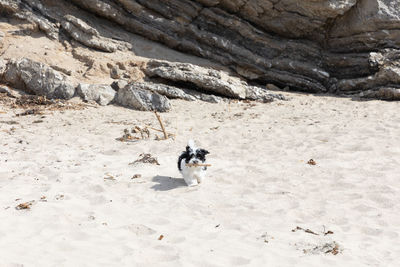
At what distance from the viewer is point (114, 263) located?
3396 millimetres

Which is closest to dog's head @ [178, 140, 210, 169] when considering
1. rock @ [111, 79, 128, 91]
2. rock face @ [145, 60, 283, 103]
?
rock face @ [145, 60, 283, 103]

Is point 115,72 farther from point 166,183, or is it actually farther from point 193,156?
point 193,156

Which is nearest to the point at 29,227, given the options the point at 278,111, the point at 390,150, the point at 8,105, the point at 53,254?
the point at 53,254

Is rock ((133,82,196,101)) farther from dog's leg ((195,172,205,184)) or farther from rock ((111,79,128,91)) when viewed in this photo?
dog's leg ((195,172,205,184))

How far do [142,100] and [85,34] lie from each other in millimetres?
4644

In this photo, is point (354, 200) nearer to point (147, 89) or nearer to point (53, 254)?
point (53, 254)

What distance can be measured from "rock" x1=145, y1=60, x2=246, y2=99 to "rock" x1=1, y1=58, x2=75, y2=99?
3.02 m

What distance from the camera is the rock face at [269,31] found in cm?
1378

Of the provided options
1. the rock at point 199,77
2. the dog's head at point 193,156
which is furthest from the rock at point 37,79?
the dog's head at point 193,156

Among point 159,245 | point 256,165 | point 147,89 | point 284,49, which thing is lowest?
point 159,245

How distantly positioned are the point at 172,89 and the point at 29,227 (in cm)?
848

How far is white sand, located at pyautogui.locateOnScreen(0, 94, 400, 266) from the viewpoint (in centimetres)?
367

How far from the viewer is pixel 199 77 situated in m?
12.4

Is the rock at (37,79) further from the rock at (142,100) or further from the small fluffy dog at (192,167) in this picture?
the small fluffy dog at (192,167)
